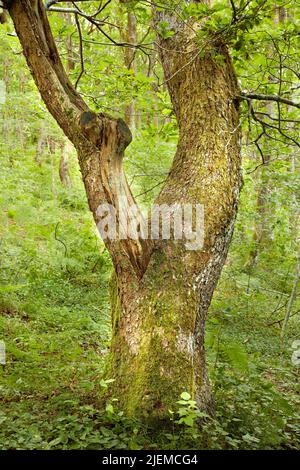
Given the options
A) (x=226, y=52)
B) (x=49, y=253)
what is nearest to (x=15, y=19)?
(x=226, y=52)

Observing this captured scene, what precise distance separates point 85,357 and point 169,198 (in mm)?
2441

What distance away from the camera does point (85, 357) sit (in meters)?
5.16

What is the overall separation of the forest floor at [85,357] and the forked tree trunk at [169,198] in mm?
362

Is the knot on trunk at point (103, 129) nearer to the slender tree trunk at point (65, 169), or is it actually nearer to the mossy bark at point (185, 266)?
the mossy bark at point (185, 266)

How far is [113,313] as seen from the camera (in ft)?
13.2

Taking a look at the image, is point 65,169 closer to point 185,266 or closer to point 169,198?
point 169,198

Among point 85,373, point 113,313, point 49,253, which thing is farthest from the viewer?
point 49,253

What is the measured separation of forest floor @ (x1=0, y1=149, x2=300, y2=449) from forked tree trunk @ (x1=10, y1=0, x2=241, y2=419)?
0.36m

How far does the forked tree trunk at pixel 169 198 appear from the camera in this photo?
3.44 meters

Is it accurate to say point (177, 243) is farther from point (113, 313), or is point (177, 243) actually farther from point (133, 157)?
point (133, 157)

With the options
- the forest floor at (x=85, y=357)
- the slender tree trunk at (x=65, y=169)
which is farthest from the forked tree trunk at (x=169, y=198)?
the slender tree trunk at (x=65, y=169)
